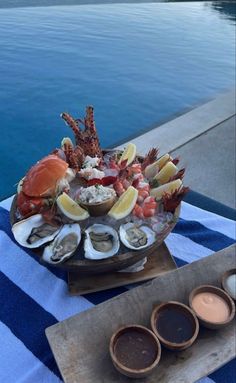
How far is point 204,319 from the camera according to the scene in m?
1.14

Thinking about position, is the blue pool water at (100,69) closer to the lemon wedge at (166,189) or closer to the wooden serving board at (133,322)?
the lemon wedge at (166,189)

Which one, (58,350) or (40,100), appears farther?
(40,100)

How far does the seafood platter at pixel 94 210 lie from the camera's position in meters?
1.25

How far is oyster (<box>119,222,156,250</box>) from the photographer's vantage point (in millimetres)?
1271

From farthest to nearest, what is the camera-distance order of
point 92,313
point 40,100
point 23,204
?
point 40,100 < point 23,204 < point 92,313

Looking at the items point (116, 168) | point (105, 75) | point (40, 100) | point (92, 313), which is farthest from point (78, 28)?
point (92, 313)

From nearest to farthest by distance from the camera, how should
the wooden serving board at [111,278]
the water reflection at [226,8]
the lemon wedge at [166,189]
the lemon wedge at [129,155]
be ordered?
1. the wooden serving board at [111,278]
2. the lemon wedge at [166,189]
3. the lemon wedge at [129,155]
4. the water reflection at [226,8]

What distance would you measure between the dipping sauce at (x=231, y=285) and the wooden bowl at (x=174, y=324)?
0.17 meters

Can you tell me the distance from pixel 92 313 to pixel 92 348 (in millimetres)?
112

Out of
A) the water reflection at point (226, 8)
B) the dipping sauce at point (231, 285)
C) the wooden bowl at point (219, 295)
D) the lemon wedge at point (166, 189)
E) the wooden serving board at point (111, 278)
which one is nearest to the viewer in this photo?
the wooden bowl at point (219, 295)

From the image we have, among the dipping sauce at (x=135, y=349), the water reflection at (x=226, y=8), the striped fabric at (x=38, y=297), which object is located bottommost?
the striped fabric at (x=38, y=297)

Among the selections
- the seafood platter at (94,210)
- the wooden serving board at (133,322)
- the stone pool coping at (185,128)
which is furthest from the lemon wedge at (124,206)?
the stone pool coping at (185,128)

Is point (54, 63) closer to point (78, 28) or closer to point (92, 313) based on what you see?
point (78, 28)

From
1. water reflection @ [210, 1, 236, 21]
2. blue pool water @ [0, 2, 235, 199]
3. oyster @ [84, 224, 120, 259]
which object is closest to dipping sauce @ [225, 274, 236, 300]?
oyster @ [84, 224, 120, 259]
